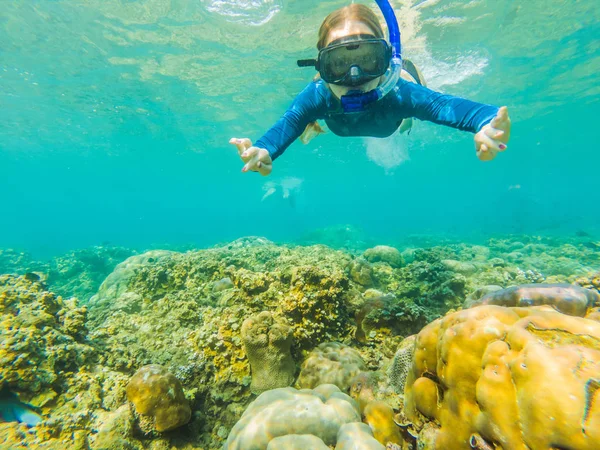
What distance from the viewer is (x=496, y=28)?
52.6 feet

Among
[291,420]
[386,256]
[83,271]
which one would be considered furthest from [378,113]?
[83,271]

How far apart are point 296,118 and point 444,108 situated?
1.79 meters

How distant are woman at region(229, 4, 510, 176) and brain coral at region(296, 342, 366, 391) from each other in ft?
8.34

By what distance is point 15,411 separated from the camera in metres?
2.92

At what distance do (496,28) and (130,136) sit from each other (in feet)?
120

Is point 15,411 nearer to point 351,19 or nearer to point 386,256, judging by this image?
point 351,19

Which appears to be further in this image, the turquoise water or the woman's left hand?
the turquoise water

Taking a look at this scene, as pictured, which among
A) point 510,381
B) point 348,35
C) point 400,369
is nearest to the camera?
point 510,381

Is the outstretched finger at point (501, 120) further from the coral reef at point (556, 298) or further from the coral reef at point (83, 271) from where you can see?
the coral reef at point (83, 271)

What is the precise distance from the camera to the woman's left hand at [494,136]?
2.38 meters

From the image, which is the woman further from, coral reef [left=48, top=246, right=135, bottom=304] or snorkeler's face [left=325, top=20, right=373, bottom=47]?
coral reef [left=48, top=246, right=135, bottom=304]

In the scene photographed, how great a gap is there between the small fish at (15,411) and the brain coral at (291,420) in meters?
2.15

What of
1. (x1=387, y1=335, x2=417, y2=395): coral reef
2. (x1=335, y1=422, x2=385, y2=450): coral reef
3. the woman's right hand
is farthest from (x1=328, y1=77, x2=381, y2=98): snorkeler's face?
(x1=335, y1=422, x2=385, y2=450): coral reef

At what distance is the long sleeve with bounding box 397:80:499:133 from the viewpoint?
2771 mm
